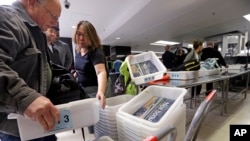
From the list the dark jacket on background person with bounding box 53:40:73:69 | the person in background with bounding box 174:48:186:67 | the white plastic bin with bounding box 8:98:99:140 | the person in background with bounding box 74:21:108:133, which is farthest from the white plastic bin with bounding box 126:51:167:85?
the person in background with bounding box 174:48:186:67

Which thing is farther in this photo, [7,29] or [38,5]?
[38,5]

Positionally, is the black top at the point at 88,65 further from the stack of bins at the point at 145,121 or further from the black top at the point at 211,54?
the black top at the point at 211,54

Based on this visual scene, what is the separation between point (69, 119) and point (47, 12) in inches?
19.9

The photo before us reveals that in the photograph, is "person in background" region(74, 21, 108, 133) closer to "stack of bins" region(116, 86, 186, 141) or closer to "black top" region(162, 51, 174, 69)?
"stack of bins" region(116, 86, 186, 141)

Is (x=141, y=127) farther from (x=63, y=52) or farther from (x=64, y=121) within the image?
(x=63, y=52)

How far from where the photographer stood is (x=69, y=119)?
0.54 meters

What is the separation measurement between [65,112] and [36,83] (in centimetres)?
21

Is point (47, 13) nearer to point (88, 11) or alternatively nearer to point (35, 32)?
point (35, 32)

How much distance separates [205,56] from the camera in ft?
11.5

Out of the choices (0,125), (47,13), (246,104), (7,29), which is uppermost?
(47,13)

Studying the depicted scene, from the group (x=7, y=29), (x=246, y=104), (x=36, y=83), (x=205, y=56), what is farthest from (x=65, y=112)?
(x=246, y=104)

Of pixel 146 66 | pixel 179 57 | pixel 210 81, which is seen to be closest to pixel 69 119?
pixel 146 66

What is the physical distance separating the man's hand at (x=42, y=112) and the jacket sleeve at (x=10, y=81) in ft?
0.05

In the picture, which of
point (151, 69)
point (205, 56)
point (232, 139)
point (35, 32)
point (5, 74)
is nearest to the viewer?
point (5, 74)
